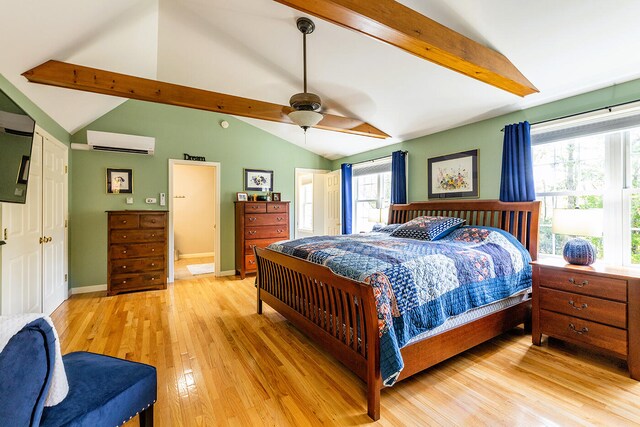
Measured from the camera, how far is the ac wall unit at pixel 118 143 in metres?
4.07

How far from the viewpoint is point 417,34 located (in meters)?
2.07

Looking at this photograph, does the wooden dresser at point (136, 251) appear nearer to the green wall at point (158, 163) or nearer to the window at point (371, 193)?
the green wall at point (158, 163)

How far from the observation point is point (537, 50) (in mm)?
2418

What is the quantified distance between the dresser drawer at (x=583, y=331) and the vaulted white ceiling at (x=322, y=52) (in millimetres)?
2099

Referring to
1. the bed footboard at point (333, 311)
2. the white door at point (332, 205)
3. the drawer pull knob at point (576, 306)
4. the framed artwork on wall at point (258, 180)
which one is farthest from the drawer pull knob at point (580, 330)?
the framed artwork on wall at point (258, 180)

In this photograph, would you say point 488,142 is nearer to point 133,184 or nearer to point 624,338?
point 624,338

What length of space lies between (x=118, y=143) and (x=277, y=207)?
253cm

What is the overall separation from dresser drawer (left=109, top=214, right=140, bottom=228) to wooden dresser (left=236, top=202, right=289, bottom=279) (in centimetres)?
152

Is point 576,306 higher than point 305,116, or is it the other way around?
point 305,116

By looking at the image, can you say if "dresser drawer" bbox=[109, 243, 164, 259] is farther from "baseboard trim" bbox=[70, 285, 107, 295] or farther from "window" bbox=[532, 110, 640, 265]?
"window" bbox=[532, 110, 640, 265]

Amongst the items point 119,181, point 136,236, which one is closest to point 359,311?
point 136,236

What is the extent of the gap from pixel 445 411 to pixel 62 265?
Result: 4.61m

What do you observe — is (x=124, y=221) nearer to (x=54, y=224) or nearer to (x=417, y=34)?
(x=54, y=224)

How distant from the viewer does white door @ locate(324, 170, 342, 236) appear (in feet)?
18.9
